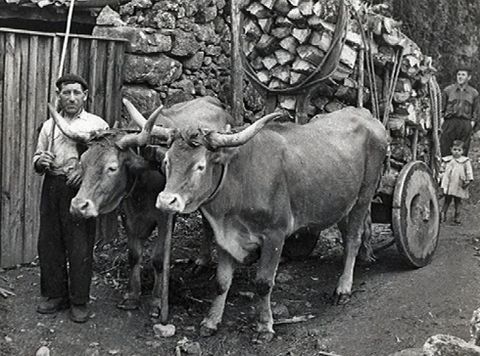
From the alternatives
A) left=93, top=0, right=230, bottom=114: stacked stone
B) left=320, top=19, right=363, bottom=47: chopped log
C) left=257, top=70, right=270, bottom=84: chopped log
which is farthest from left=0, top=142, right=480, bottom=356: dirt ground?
left=320, top=19, right=363, bottom=47: chopped log

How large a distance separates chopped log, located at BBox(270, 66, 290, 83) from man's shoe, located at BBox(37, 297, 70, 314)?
3033 mm

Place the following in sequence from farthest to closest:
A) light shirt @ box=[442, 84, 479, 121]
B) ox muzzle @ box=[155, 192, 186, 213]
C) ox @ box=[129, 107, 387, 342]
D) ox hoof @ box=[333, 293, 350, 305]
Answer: light shirt @ box=[442, 84, 479, 121], ox hoof @ box=[333, 293, 350, 305], ox @ box=[129, 107, 387, 342], ox muzzle @ box=[155, 192, 186, 213]

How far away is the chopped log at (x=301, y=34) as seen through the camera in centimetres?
723

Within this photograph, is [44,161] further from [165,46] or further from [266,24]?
[266,24]

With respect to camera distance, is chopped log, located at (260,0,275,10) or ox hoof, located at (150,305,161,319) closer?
ox hoof, located at (150,305,161,319)

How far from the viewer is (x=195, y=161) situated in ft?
17.5

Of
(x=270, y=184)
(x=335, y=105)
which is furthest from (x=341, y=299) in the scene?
(x=335, y=105)

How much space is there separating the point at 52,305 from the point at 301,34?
345 centimetres

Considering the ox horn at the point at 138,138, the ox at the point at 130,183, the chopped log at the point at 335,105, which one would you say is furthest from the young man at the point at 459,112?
the ox horn at the point at 138,138

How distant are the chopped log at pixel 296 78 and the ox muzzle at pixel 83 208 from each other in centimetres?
273

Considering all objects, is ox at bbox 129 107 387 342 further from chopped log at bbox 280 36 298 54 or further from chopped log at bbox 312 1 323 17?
chopped log at bbox 312 1 323 17

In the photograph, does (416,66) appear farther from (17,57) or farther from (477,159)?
(477,159)

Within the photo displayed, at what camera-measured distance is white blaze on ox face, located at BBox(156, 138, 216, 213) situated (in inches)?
206

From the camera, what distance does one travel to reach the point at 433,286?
22.4 ft
